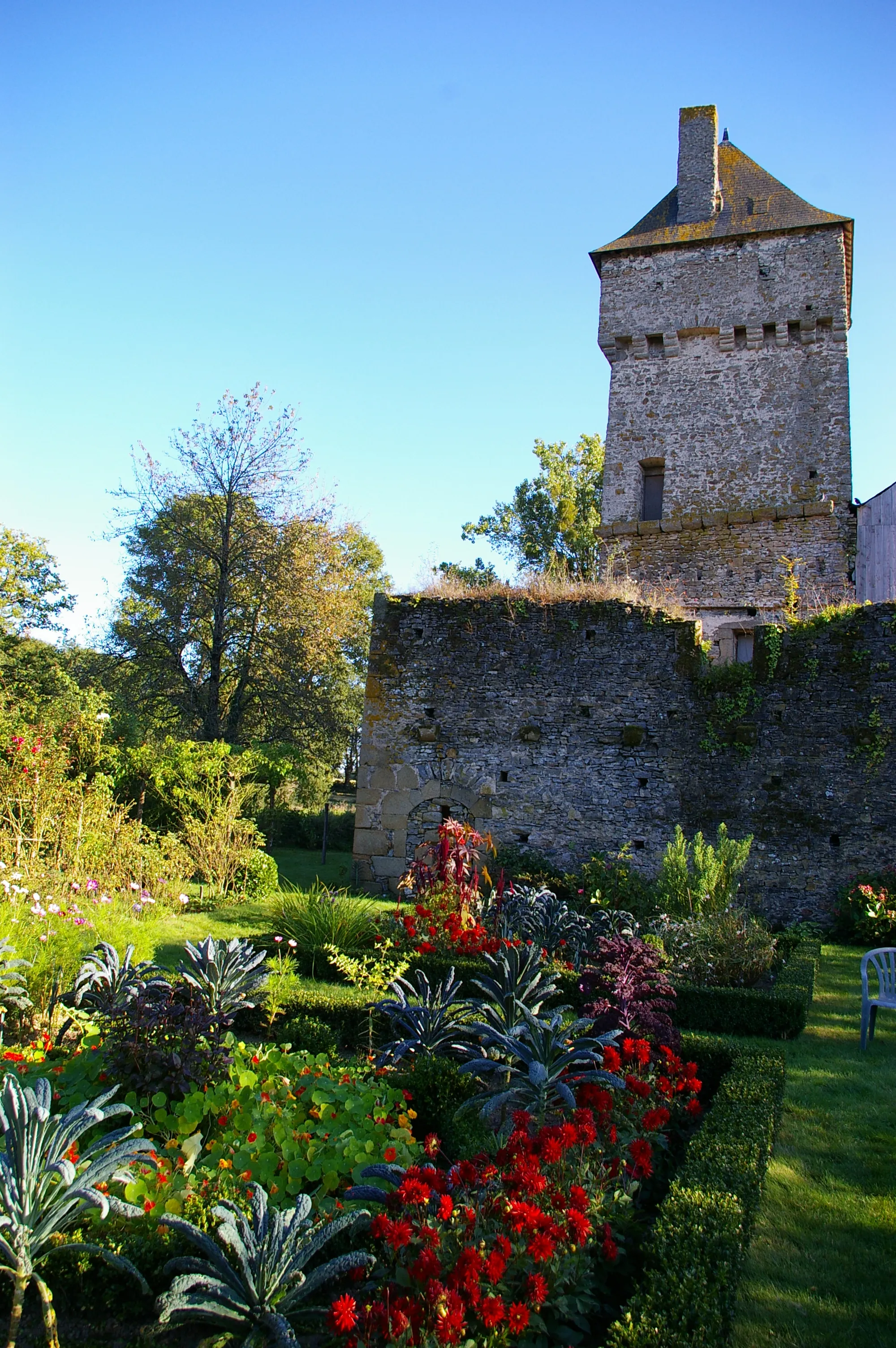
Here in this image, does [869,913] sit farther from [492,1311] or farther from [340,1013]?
[492,1311]

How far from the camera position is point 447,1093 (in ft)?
14.2

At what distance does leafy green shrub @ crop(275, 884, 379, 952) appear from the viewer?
7465 mm

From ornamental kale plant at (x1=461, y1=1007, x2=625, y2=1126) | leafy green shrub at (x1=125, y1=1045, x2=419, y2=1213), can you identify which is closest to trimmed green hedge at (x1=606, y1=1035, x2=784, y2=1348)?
ornamental kale plant at (x1=461, y1=1007, x2=625, y2=1126)

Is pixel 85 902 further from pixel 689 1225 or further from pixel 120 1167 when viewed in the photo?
pixel 689 1225

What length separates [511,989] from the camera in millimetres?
5398

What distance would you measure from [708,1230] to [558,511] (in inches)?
1092

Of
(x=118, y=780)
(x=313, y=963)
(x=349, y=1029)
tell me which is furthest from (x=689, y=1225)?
(x=118, y=780)

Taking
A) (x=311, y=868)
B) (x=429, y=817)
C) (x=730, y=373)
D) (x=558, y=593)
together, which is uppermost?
(x=730, y=373)

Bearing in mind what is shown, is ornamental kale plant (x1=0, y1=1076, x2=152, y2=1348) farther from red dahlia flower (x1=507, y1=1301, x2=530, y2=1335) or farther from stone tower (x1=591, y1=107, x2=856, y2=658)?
stone tower (x1=591, y1=107, x2=856, y2=658)

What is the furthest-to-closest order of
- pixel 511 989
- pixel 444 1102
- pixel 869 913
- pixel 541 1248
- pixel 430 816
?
pixel 430 816 < pixel 869 913 < pixel 511 989 < pixel 444 1102 < pixel 541 1248

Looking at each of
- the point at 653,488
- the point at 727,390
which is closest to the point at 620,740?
the point at 653,488

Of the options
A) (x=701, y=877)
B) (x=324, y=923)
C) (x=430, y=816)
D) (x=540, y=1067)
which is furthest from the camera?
(x=430, y=816)

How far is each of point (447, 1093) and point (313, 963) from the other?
10.1 ft

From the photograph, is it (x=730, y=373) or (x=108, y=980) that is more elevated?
(x=730, y=373)
